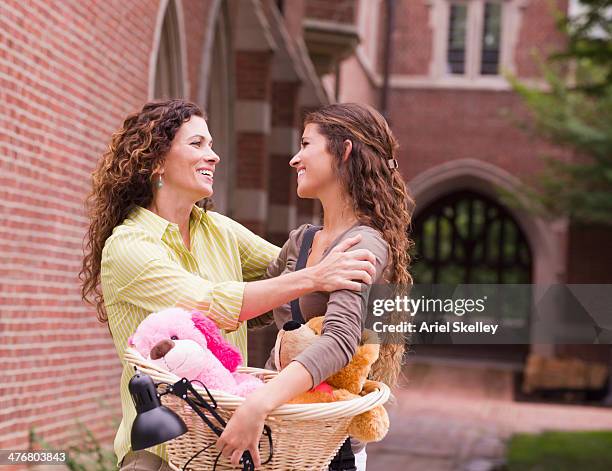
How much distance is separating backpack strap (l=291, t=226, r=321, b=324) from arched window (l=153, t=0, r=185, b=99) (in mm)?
6560

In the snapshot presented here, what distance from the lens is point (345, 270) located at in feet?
7.66

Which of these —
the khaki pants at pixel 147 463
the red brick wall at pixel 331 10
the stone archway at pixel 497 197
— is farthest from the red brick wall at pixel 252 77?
the stone archway at pixel 497 197

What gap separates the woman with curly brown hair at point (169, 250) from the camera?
2.46 meters

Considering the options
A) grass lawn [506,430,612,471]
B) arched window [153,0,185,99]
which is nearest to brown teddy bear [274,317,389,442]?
arched window [153,0,185,99]

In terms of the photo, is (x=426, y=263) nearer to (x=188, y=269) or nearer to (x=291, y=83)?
(x=291, y=83)

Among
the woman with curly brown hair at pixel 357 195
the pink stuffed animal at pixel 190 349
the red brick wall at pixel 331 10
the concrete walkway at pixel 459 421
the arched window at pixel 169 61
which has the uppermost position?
the red brick wall at pixel 331 10

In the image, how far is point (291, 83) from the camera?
46.9ft

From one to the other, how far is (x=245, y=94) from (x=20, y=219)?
21.3 feet

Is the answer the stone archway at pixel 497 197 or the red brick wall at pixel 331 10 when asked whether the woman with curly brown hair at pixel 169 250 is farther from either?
the stone archway at pixel 497 197

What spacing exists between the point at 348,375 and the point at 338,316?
0.15m

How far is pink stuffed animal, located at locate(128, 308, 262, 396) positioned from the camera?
7.23 ft

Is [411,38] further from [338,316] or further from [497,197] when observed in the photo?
[338,316]

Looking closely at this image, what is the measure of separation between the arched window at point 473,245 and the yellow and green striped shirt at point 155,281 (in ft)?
79.5

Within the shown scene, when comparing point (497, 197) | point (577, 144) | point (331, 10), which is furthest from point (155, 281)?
point (497, 197)
